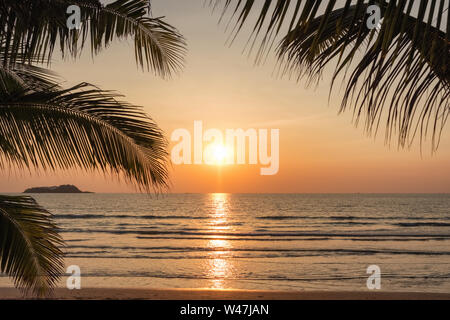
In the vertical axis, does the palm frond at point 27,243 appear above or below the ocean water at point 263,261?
above

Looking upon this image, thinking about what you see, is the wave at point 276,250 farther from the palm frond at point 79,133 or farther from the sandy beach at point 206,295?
the palm frond at point 79,133

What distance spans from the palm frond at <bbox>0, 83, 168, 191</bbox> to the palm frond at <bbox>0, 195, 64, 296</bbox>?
2.09ft

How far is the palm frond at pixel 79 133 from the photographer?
3.55m

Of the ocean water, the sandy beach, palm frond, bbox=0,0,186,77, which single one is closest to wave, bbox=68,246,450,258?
the ocean water

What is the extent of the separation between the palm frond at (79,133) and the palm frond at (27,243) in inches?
25.1

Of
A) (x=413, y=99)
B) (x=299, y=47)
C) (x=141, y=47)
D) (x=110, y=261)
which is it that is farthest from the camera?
(x=110, y=261)

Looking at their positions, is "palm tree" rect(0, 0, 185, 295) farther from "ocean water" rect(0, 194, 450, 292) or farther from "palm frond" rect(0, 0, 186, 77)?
"ocean water" rect(0, 194, 450, 292)

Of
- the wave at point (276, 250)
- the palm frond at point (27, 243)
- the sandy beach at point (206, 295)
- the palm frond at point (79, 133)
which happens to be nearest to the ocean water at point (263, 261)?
the wave at point (276, 250)

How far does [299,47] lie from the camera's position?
2.39 metres

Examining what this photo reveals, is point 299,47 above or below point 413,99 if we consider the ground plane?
above

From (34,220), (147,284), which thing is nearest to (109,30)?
(34,220)

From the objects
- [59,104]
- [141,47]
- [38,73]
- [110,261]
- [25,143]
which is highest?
[141,47]

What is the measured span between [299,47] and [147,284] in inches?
494
